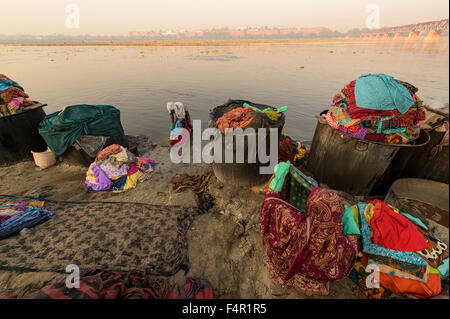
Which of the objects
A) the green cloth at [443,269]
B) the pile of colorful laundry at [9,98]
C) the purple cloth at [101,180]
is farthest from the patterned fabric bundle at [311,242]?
the pile of colorful laundry at [9,98]

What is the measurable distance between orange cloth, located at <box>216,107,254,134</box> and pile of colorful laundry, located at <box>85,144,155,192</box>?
2466mm

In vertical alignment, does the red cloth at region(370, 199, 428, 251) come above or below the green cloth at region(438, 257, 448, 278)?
above

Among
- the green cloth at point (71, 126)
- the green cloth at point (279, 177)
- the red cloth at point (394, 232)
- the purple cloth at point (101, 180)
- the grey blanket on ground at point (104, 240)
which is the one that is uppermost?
the green cloth at point (71, 126)

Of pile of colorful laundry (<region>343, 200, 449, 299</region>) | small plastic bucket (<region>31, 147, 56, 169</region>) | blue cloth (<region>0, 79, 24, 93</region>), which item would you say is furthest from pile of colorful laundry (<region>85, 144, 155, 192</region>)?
pile of colorful laundry (<region>343, 200, 449, 299</region>)

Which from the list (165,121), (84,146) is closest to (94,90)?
(165,121)

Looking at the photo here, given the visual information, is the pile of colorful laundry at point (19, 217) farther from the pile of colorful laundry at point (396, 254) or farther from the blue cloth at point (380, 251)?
the blue cloth at point (380, 251)

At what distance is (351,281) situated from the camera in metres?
2.62

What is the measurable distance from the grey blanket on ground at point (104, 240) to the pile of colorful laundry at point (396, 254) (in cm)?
234

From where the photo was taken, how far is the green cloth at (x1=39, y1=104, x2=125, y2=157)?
4938mm

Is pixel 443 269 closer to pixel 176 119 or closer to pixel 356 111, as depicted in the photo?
pixel 356 111

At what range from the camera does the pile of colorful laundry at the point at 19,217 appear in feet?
10.1

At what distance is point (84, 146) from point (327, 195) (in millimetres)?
5728

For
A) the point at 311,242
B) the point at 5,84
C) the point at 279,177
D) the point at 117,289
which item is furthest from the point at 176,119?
the point at 311,242

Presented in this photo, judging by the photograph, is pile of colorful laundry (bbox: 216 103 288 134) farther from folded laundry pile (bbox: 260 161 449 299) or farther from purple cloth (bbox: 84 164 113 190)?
purple cloth (bbox: 84 164 113 190)
